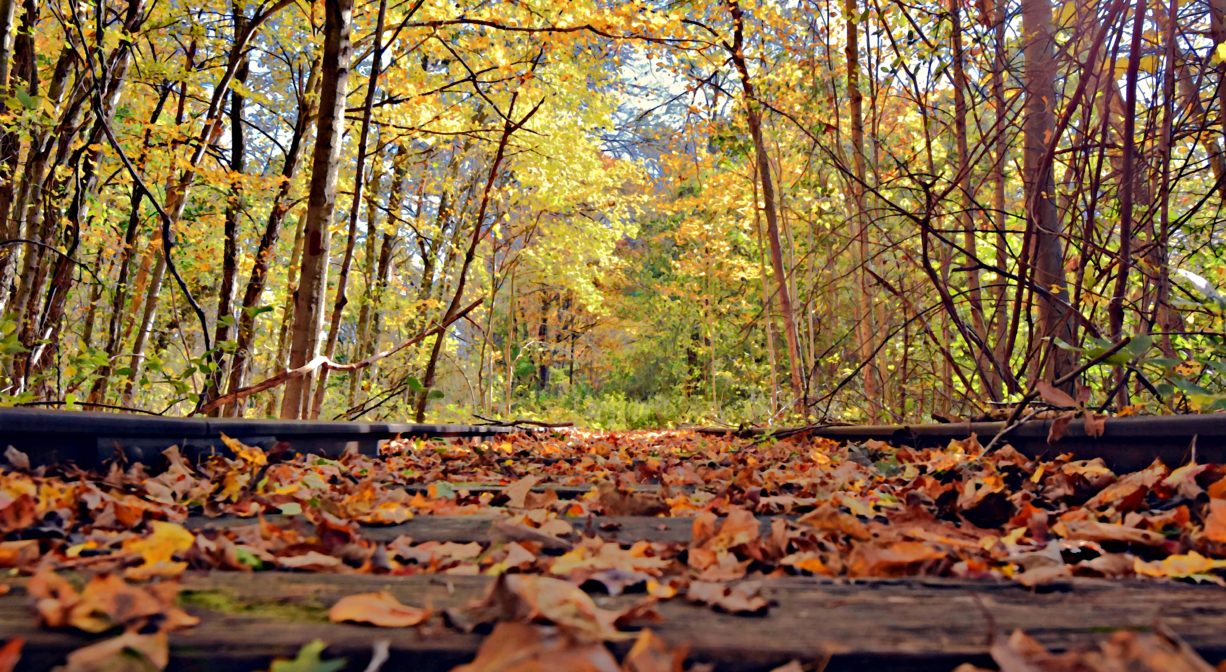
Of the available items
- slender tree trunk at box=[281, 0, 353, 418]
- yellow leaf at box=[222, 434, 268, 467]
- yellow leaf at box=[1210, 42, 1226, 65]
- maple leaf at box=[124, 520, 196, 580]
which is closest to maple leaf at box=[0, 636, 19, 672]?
maple leaf at box=[124, 520, 196, 580]

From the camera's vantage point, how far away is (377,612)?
3.26 ft

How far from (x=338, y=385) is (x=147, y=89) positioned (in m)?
13.7

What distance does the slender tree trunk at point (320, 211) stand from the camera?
5.93 meters

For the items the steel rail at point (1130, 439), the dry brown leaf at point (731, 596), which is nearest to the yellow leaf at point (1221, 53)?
the steel rail at point (1130, 439)

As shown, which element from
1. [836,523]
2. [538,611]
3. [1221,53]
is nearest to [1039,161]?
[1221,53]

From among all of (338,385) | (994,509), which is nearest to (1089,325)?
(994,509)

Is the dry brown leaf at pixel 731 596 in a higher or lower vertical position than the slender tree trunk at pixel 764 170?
lower

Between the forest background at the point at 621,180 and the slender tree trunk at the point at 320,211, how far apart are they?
25 millimetres

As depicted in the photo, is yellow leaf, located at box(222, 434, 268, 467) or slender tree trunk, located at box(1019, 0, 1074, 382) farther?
slender tree trunk, located at box(1019, 0, 1074, 382)

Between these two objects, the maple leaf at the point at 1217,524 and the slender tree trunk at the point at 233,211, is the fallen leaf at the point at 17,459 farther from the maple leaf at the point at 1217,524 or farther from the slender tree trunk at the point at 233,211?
the slender tree trunk at the point at 233,211

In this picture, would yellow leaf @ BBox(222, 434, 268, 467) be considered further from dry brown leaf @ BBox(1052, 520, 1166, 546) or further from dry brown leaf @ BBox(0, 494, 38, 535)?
dry brown leaf @ BBox(1052, 520, 1166, 546)

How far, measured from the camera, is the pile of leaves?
3.20 feet

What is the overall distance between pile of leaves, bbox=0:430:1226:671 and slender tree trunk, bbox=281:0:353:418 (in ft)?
11.0

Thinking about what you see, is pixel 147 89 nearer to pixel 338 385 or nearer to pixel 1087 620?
pixel 1087 620
